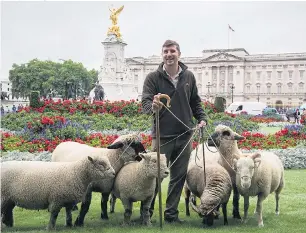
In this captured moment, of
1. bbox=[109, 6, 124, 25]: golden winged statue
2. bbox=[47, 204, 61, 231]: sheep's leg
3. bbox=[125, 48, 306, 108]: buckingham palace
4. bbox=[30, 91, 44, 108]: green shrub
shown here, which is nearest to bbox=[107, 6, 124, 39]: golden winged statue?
bbox=[109, 6, 124, 25]: golden winged statue

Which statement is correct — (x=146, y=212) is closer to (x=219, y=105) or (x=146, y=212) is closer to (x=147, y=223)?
(x=147, y=223)

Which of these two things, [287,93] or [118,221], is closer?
[118,221]

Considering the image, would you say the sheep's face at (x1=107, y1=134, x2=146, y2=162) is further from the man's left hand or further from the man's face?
the man's face

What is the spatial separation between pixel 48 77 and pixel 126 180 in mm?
72435

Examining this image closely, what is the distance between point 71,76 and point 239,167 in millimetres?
70429

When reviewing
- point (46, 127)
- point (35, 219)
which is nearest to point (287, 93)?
point (46, 127)

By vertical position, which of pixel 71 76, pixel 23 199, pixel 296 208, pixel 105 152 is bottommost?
pixel 296 208

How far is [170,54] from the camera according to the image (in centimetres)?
618

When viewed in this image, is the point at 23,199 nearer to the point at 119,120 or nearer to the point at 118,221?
the point at 118,221

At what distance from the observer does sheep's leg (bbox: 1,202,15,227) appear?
5.80 metres

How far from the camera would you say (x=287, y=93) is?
9162 cm

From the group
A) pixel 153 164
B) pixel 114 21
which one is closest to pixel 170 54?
pixel 153 164

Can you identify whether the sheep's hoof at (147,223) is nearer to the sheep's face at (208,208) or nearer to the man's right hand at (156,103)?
the sheep's face at (208,208)

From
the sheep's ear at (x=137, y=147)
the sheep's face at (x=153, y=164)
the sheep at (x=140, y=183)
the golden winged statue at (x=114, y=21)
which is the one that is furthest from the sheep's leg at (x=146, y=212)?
the golden winged statue at (x=114, y=21)
